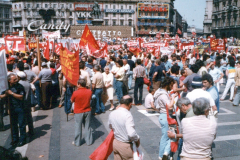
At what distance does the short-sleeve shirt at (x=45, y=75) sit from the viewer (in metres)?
8.49

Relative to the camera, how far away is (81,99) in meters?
5.42

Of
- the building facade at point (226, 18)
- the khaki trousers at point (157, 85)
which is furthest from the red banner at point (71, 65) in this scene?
the building facade at point (226, 18)

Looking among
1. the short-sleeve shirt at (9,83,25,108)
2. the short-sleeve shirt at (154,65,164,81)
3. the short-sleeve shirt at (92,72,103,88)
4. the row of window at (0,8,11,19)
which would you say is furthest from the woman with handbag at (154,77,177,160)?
the row of window at (0,8,11,19)

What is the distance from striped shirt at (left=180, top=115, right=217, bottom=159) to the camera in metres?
3.01

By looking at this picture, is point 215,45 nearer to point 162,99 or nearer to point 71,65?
point 71,65

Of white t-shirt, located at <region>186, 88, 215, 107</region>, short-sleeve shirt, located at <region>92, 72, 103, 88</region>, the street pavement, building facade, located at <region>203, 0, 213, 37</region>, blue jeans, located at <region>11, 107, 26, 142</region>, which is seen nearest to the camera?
white t-shirt, located at <region>186, 88, 215, 107</region>

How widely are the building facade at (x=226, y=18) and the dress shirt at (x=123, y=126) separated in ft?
210

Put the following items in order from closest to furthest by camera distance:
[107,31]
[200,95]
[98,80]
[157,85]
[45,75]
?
[200,95], [98,80], [45,75], [157,85], [107,31]

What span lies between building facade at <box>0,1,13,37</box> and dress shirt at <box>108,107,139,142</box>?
96.2 m

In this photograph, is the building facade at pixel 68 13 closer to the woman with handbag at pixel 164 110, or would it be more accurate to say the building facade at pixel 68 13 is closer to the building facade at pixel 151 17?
the building facade at pixel 151 17

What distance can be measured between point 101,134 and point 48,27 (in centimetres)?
7753

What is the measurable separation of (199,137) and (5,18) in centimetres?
10121

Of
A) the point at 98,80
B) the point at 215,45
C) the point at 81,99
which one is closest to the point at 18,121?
the point at 81,99

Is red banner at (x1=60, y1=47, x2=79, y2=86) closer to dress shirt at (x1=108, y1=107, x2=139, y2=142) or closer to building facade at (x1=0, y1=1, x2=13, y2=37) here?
dress shirt at (x1=108, y1=107, x2=139, y2=142)
